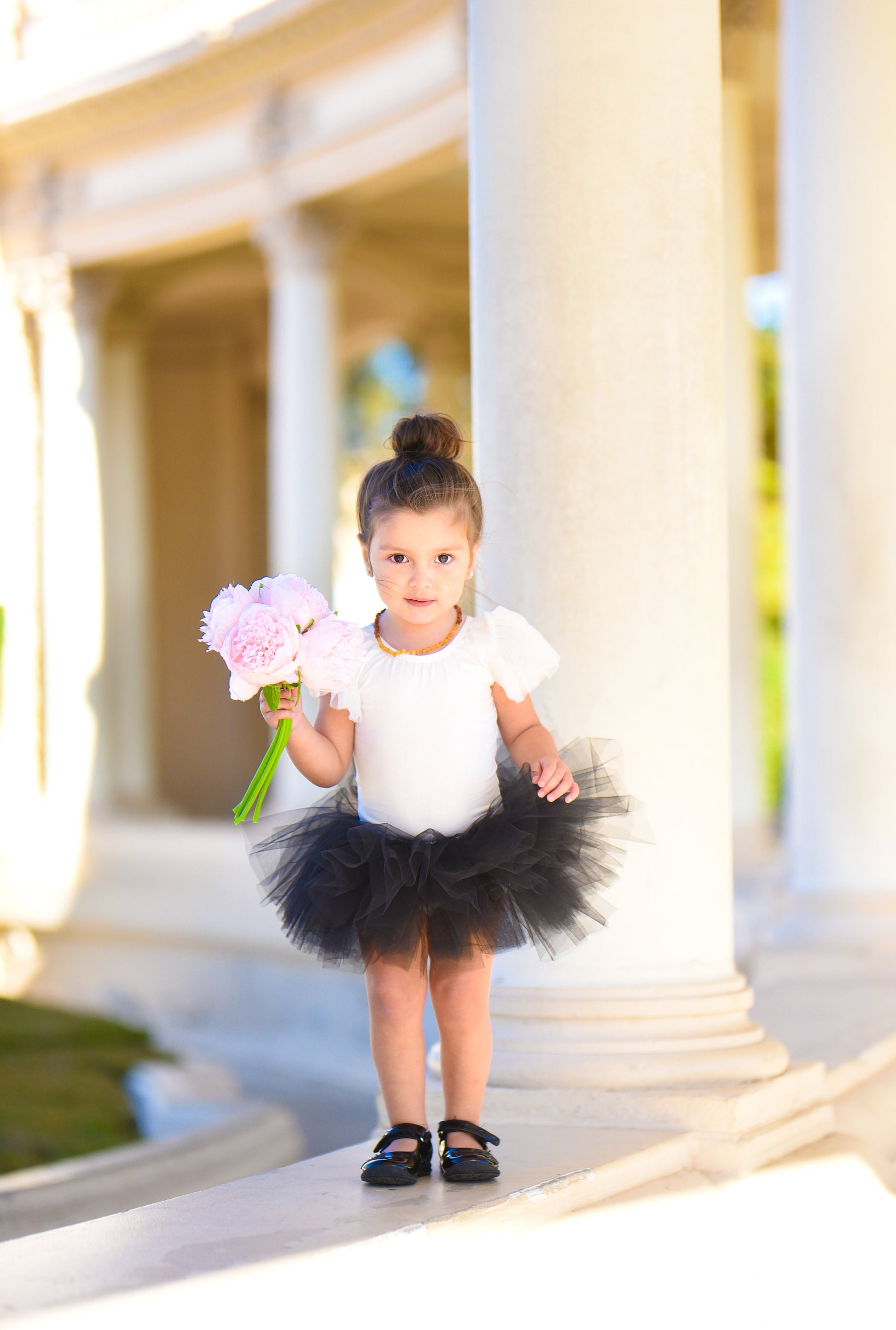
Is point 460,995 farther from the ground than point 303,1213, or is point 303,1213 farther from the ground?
point 460,995

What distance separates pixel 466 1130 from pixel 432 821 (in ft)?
4.22

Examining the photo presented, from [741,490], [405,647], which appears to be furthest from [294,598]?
[741,490]

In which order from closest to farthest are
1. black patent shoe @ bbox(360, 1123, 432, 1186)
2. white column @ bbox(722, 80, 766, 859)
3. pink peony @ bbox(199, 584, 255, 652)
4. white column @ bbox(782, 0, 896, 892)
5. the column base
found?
pink peony @ bbox(199, 584, 255, 652) → black patent shoe @ bbox(360, 1123, 432, 1186) → the column base → white column @ bbox(782, 0, 896, 892) → white column @ bbox(722, 80, 766, 859)

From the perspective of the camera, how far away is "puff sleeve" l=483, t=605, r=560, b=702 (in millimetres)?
6293

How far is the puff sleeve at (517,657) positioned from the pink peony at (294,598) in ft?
2.75

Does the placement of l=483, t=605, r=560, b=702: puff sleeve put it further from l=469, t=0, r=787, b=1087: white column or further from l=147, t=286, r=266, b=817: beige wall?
l=147, t=286, r=266, b=817: beige wall

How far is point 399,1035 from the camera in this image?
618 cm

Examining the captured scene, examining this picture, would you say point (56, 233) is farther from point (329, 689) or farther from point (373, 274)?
point (329, 689)

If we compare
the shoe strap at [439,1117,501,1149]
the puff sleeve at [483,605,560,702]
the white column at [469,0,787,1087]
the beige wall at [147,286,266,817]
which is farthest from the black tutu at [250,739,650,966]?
the beige wall at [147,286,266,817]

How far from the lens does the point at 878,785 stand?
1334 centimetres

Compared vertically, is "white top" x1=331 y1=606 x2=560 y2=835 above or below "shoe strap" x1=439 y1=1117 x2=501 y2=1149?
above

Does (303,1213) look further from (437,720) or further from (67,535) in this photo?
(67,535)

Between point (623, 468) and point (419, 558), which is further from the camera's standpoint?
point (623, 468)

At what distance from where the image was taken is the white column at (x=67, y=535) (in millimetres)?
29844
